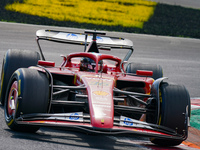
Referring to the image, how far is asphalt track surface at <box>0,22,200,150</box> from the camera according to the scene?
546 cm

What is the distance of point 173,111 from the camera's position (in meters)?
6.07

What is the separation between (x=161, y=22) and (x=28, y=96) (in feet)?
50.6

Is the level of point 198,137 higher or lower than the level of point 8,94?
lower

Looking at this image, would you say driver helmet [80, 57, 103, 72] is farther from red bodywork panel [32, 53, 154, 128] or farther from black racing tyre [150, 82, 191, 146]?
black racing tyre [150, 82, 191, 146]

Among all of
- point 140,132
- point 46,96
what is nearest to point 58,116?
point 46,96

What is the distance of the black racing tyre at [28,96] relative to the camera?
18.9 ft

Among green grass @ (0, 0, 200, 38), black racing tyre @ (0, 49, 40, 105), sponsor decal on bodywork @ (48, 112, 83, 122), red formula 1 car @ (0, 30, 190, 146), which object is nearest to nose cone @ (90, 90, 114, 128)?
red formula 1 car @ (0, 30, 190, 146)

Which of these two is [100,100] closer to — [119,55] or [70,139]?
[70,139]

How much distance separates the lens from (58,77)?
23.6 ft

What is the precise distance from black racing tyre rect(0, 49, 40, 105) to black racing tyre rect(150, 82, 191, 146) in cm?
297

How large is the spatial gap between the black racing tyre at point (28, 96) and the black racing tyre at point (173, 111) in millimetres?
1586

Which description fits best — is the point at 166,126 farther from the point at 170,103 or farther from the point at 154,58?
the point at 154,58

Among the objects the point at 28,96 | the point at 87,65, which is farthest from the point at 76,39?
the point at 28,96

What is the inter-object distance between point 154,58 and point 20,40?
4.77 m
